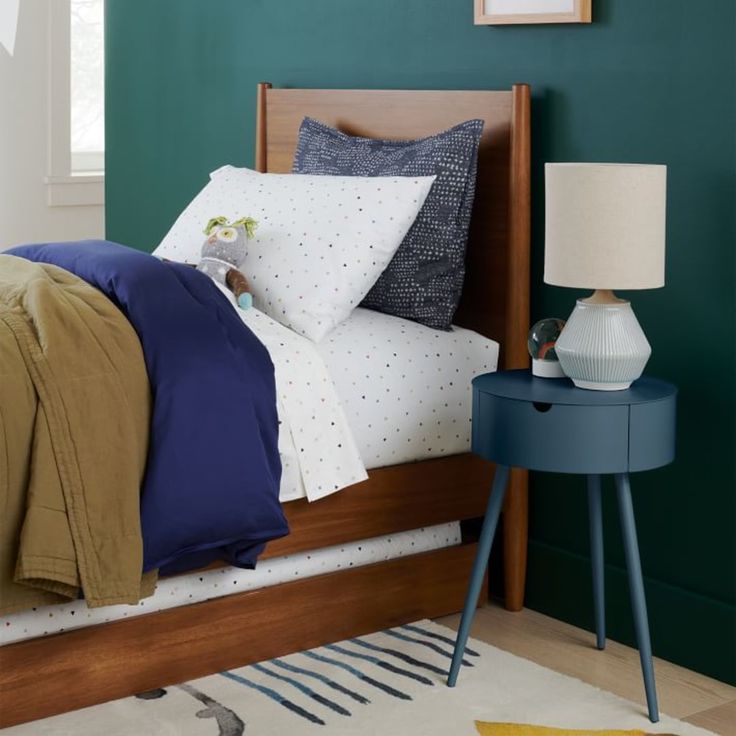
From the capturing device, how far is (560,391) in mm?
2342

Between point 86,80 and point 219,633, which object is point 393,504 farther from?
point 86,80

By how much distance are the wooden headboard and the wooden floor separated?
0.57 m

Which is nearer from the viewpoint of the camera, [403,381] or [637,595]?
[637,595]

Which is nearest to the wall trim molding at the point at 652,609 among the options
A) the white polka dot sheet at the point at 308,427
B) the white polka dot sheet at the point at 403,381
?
the white polka dot sheet at the point at 403,381

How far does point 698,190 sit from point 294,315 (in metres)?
0.85

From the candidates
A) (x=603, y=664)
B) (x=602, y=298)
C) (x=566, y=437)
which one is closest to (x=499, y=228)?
(x=602, y=298)

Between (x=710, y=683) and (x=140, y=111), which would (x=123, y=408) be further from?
(x=140, y=111)

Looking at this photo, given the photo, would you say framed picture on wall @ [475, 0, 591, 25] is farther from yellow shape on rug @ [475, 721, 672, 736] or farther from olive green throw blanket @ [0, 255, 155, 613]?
yellow shape on rug @ [475, 721, 672, 736]

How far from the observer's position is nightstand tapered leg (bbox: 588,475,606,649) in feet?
8.35

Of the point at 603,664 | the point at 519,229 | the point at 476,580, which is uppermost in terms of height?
the point at 519,229

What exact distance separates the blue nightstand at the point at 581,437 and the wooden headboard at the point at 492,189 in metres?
0.43

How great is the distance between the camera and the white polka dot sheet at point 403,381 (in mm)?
2580

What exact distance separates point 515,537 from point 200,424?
914mm

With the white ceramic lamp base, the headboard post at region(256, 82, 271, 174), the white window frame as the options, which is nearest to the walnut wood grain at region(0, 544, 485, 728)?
the white ceramic lamp base
